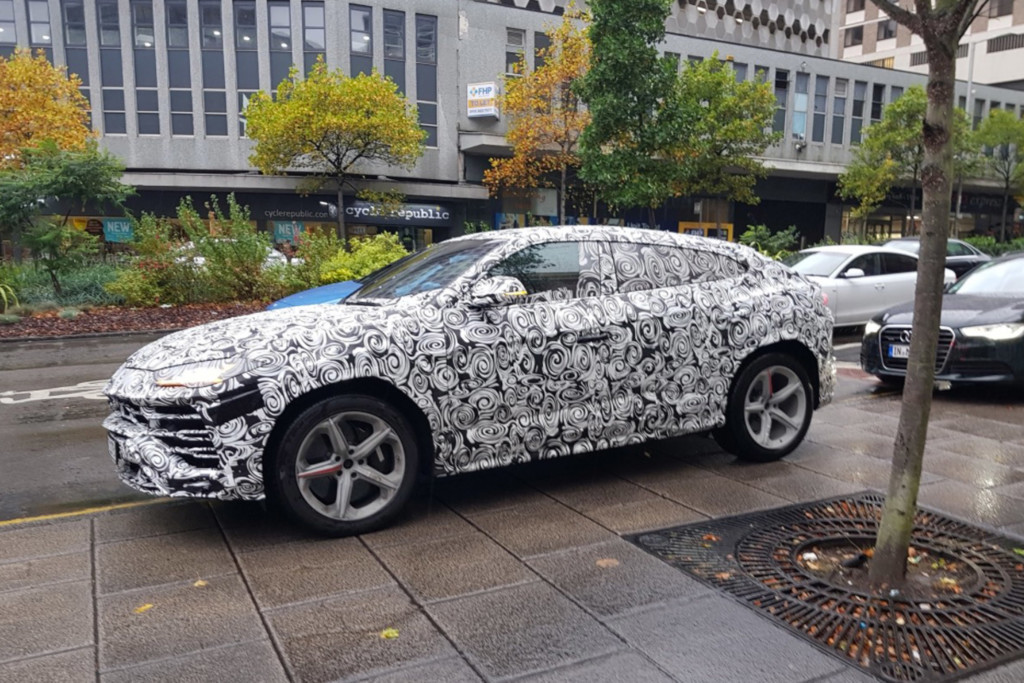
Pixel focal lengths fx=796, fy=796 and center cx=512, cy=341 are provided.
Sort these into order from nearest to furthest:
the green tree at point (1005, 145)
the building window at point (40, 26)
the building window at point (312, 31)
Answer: the building window at point (40, 26)
the building window at point (312, 31)
the green tree at point (1005, 145)

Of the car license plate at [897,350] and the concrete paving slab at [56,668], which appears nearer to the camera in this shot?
the concrete paving slab at [56,668]

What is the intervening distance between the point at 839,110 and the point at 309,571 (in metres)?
46.4

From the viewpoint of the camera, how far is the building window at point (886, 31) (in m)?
63.1

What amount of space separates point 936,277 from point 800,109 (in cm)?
4315

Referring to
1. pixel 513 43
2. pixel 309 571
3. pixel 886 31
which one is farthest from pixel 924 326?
pixel 886 31

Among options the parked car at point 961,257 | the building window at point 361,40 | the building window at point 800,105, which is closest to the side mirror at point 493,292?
the parked car at point 961,257

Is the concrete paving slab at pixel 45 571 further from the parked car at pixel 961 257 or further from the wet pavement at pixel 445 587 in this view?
the parked car at pixel 961 257

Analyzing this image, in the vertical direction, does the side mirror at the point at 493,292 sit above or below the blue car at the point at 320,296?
above

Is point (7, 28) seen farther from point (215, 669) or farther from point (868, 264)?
point (215, 669)

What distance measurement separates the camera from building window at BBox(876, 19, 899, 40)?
207 feet

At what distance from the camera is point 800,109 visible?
4262 cm

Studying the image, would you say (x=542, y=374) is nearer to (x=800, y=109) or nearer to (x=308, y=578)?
(x=308, y=578)

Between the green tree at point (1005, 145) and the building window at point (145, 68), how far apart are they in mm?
38515

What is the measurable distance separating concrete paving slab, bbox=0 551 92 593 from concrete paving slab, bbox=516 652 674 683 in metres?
2.37
